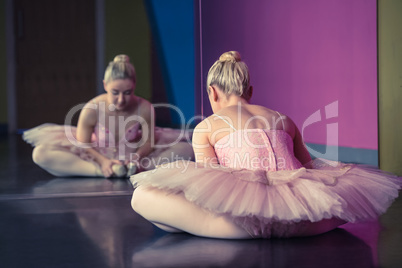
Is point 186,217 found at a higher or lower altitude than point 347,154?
lower

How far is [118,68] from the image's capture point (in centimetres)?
267

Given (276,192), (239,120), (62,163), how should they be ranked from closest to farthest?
(276,192), (239,120), (62,163)

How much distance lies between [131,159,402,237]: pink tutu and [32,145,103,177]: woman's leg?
1429 mm

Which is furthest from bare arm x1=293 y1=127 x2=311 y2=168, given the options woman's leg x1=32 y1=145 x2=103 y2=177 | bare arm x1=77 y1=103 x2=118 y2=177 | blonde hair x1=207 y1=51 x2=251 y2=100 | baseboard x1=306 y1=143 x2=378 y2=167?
woman's leg x1=32 y1=145 x2=103 y2=177

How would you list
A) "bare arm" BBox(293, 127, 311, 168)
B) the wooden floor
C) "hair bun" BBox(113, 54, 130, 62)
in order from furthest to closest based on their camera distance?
"hair bun" BBox(113, 54, 130, 62)
"bare arm" BBox(293, 127, 311, 168)
the wooden floor

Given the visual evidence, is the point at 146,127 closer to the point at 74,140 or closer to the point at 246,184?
the point at 74,140

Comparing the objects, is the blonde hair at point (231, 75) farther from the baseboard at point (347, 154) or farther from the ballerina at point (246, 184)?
the baseboard at point (347, 154)

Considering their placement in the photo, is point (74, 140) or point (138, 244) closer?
point (138, 244)

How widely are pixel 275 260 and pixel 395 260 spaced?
0.33 meters

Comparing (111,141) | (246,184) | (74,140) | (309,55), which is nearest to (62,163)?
(74,140)

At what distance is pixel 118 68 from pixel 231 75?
1.03 metres

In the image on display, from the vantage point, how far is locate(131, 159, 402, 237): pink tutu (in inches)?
60.1

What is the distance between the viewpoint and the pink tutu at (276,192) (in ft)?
5.01

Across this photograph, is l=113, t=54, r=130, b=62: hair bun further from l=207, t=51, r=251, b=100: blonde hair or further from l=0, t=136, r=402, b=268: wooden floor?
l=207, t=51, r=251, b=100: blonde hair
